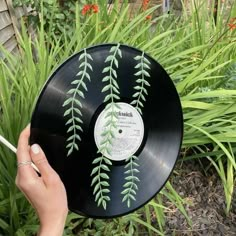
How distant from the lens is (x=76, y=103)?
50.4 inches

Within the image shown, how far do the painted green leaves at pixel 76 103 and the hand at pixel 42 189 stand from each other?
0.18m

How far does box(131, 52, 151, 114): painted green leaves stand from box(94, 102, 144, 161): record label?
3cm

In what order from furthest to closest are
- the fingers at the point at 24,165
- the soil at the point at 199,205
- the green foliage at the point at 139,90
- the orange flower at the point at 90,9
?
the orange flower at the point at 90,9 < the soil at the point at 199,205 < the green foliage at the point at 139,90 < the fingers at the point at 24,165

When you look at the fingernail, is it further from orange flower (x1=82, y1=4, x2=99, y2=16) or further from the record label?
orange flower (x1=82, y1=4, x2=99, y2=16)

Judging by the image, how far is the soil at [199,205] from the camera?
232cm

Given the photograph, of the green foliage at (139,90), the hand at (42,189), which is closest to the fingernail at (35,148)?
the hand at (42,189)

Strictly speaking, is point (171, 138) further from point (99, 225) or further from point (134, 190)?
point (99, 225)

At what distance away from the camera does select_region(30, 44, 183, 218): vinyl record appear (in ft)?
4.09

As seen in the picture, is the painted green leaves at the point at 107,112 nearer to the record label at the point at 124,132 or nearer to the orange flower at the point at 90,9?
the record label at the point at 124,132

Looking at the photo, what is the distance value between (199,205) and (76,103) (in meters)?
1.47

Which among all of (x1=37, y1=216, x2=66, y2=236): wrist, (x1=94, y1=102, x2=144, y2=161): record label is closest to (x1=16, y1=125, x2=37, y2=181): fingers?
(x1=37, y1=216, x2=66, y2=236): wrist

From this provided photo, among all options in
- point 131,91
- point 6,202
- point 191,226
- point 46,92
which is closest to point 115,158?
point 131,91

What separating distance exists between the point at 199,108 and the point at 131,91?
114 centimetres

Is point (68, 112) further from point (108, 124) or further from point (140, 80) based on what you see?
point (140, 80)
